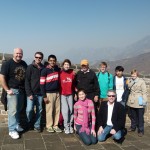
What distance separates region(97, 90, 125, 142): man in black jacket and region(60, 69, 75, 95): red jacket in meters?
0.92

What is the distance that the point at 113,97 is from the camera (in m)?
5.88

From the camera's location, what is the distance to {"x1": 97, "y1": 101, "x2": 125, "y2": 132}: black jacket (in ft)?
19.2

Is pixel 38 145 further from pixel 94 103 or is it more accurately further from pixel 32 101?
pixel 94 103

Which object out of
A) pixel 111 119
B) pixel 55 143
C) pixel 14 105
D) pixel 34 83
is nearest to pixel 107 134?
pixel 111 119

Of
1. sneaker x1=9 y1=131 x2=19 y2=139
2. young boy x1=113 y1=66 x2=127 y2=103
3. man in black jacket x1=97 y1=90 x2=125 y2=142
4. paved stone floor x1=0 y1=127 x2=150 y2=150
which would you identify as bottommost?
paved stone floor x1=0 y1=127 x2=150 y2=150

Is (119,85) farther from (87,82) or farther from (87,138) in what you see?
(87,138)

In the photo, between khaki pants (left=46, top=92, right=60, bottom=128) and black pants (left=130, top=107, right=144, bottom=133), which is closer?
khaki pants (left=46, top=92, right=60, bottom=128)

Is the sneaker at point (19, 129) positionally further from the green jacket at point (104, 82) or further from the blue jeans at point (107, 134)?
the green jacket at point (104, 82)

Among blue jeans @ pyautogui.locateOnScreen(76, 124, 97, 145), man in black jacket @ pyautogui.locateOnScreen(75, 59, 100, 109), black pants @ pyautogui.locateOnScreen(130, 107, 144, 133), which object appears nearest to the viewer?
blue jeans @ pyautogui.locateOnScreen(76, 124, 97, 145)

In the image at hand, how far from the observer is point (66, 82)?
6.05 m

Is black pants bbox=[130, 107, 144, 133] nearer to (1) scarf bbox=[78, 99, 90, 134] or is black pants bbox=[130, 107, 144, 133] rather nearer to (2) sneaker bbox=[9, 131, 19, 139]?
(1) scarf bbox=[78, 99, 90, 134]

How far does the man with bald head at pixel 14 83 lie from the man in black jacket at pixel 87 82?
143cm

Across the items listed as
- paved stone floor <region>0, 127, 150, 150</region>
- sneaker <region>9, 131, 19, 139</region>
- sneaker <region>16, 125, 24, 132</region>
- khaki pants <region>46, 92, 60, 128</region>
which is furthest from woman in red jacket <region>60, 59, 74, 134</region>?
sneaker <region>9, 131, 19, 139</region>

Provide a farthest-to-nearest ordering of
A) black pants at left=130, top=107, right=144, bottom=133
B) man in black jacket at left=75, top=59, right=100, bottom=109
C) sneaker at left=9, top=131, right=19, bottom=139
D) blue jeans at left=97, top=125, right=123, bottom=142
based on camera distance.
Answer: black pants at left=130, top=107, right=144, bottom=133
man in black jacket at left=75, top=59, right=100, bottom=109
blue jeans at left=97, top=125, right=123, bottom=142
sneaker at left=9, top=131, right=19, bottom=139
